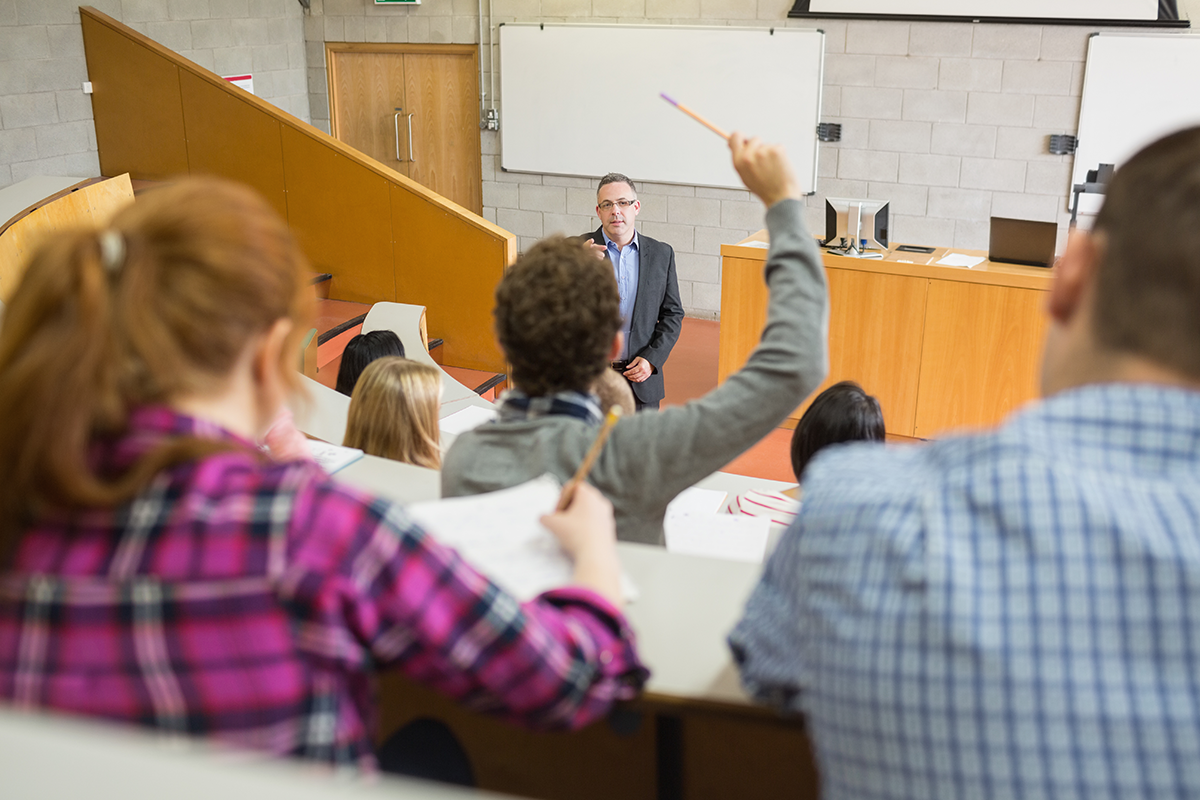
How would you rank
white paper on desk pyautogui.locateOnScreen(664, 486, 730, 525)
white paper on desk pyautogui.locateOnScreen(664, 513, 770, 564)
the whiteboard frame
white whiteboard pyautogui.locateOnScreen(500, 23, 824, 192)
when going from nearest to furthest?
1. white paper on desk pyautogui.locateOnScreen(664, 513, 770, 564)
2. white paper on desk pyautogui.locateOnScreen(664, 486, 730, 525)
3. the whiteboard frame
4. white whiteboard pyautogui.locateOnScreen(500, 23, 824, 192)

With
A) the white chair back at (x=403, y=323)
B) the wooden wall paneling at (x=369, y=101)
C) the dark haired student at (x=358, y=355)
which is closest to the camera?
the dark haired student at (x=358, y=355)

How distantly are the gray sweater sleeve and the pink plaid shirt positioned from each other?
2.03 ft

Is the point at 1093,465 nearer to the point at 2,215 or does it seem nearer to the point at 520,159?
the point at 2,215

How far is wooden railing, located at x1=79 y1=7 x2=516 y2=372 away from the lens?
5.77 meters

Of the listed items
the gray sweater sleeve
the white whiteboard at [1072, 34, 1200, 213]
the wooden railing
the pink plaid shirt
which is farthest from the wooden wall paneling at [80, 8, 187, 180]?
the pink plaid shirt

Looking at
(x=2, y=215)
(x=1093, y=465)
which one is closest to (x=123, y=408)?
(x=1093, y=465)

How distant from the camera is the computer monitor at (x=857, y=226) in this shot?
487cm

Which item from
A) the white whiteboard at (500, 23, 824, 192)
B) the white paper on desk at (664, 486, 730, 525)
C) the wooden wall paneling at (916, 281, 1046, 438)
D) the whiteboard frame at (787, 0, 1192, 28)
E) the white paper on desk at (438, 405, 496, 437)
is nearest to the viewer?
the white paper on desk at (664, 486, 730, 525)

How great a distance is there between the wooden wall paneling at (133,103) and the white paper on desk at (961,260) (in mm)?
4733

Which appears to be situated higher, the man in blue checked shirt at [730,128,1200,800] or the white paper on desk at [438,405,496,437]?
the man in blue checked shirt at [730,128,1200,800]

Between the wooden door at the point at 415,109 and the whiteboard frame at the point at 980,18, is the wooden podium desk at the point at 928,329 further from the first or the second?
the wooden door at the point at 415,109

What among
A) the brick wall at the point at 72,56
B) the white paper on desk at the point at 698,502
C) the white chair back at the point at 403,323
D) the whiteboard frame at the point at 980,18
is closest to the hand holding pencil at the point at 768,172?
the white paper on desk at the point at 698,502

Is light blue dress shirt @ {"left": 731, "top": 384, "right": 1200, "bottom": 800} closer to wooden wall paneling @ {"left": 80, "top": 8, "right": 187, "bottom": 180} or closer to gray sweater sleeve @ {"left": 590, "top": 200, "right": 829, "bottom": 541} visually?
gray sweater sleeve @ {"left": 590, "top": 200, "right": 829, "bottom": 541}

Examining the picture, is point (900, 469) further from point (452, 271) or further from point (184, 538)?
point (452, 271)
